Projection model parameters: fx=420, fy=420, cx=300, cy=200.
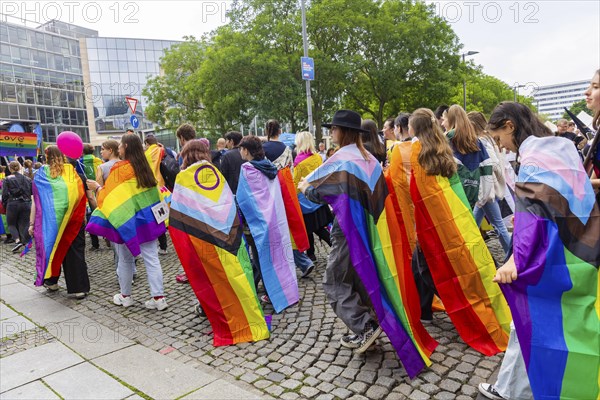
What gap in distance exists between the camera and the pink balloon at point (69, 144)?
5828 mm

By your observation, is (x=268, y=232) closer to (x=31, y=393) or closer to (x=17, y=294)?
(x=31, y=393)

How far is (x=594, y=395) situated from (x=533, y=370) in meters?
0.28

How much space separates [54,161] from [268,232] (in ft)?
10.2

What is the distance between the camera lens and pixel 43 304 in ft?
18.0

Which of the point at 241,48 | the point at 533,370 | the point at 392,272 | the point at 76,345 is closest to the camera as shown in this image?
the point at 533,370

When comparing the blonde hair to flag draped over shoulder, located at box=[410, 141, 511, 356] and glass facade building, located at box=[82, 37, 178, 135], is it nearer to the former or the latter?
flag draped over shoulder, located at box=[410, 141, 511, 356]

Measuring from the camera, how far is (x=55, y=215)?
5.37 meters

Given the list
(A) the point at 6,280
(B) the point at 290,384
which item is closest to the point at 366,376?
(B) the point at 290,384

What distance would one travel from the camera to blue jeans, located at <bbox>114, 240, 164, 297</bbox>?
4.83m

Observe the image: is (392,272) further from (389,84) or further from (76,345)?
(389,84)

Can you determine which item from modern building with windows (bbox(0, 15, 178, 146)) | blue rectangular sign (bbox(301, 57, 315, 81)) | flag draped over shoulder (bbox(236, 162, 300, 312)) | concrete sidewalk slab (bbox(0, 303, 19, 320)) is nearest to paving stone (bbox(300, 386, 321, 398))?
flag draped over shoulder (bbox(236, 162, 300, 312))

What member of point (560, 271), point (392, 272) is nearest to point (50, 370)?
point (392, 272)

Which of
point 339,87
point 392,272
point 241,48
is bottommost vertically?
point 392,272

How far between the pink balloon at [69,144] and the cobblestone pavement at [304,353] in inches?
80.3
